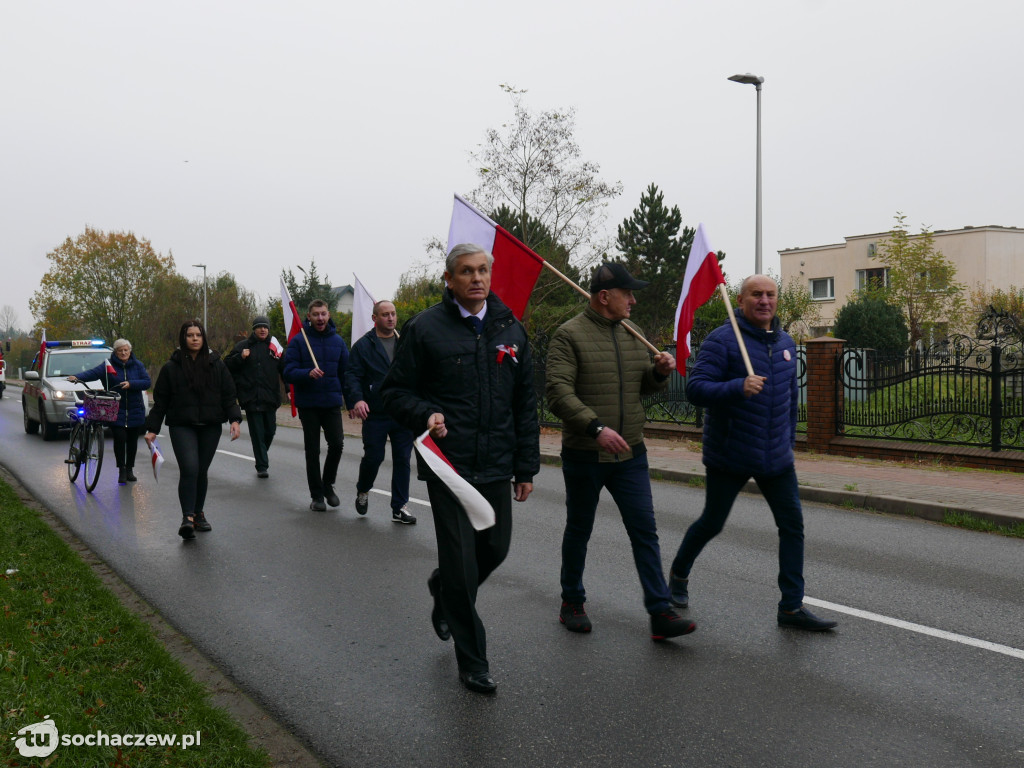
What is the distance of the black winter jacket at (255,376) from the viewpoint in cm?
1137

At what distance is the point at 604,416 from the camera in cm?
467

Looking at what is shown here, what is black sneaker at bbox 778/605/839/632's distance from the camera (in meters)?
4.84

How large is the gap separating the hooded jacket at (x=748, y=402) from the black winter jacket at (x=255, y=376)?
7.52 m

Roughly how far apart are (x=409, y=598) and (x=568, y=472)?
1509 millimetres

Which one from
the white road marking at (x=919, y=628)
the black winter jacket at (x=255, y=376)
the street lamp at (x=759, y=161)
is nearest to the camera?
the white road marking at (x=919, y=628)

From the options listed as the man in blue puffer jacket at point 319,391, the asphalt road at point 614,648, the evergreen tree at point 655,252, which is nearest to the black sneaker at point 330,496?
the man in blue puffer jacket at point 319,391

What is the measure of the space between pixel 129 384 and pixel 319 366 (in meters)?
3.43

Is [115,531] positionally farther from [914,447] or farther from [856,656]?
[914,447]

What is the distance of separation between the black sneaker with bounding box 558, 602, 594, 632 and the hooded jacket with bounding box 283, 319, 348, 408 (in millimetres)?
4442

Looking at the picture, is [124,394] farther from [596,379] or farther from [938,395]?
[938,395]

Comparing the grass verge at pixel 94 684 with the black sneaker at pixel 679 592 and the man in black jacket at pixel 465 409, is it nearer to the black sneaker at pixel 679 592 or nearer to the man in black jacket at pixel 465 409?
the man in black jacket at pixel 465 409

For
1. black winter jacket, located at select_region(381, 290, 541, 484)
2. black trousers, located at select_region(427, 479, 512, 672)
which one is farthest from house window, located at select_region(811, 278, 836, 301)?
black trousers, located at select_region(427, 479, 512, 672)

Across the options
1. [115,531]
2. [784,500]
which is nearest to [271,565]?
[115,531]

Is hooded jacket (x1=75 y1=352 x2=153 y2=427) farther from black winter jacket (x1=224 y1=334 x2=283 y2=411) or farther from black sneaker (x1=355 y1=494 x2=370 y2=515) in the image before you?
black sneaker (x1=355 y1=494 x2=370 y2=515)
